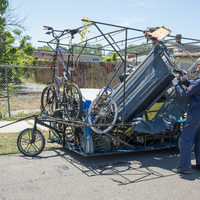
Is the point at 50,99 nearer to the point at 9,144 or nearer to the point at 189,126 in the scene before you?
the point at 9,144

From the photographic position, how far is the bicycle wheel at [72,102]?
18.6 feet

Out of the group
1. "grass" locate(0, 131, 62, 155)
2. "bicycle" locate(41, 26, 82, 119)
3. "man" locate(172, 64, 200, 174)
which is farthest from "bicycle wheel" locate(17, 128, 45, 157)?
"man" locate(172, 64, 200, 174)

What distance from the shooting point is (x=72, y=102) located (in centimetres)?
586

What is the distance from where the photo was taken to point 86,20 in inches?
182

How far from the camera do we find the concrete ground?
3.91 meters

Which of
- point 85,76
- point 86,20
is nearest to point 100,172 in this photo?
point 86,20

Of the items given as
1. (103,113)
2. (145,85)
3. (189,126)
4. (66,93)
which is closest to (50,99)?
(66,93)

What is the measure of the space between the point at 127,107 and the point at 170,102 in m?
0.97

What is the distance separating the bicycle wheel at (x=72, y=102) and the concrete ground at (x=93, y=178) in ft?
3.09

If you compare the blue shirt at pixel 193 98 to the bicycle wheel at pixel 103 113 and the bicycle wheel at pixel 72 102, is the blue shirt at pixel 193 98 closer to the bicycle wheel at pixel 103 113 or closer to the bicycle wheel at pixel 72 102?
the bicycle wheel at pixel 103 113

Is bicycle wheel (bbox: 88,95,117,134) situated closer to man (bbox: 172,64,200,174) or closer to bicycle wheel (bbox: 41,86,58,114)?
man (bbox: 172,64,200,174)

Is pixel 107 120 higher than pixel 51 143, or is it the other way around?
pixel 107 120

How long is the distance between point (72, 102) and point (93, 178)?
6.41 feet

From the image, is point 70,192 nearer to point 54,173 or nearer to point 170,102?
point 54,173
